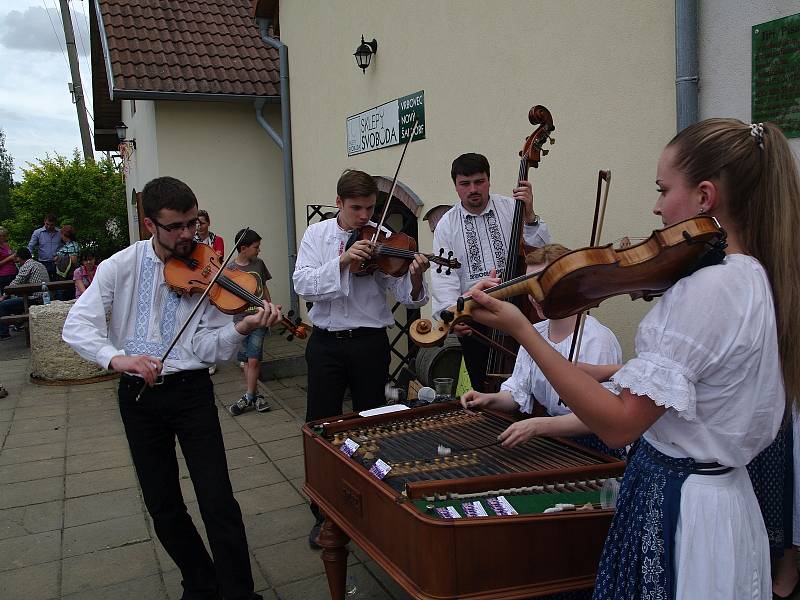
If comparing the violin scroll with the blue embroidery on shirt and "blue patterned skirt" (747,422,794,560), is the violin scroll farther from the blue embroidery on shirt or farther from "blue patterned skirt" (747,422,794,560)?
"blue patterned skirt" (747,422,794,560)

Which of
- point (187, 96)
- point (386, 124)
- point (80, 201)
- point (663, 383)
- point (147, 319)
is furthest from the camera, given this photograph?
point (80, 201)

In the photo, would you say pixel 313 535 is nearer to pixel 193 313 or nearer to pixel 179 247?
pixel 193 313

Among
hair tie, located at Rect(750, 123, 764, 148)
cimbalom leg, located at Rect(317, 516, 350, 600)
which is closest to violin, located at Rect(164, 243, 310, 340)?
cimbalom leg, located at Rect(317, 516, 350, 600)

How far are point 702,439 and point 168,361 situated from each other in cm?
204

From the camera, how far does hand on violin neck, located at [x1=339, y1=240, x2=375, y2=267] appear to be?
3.39 m

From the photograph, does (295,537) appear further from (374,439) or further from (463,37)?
(463,37)

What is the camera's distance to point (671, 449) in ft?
4.91

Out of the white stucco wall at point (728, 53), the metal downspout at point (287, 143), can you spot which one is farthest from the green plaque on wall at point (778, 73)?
the metal downspout at point (287, 143)

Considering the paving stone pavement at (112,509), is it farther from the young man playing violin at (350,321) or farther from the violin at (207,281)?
the violin at (207,281)

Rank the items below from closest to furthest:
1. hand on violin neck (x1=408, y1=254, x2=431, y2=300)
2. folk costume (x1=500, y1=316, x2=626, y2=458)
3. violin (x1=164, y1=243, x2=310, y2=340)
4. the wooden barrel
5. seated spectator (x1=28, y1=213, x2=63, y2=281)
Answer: folk costume (x1=500, y1=316, x2=626, y2=458)
violin (x1=164, y1=243, x2=310, y2=340)
hand on violin neck (x1=408, y1=254, x2=431, y2=300)
the wooden barrel
seated spectator (x1=28, y1=213, x2=63, y2=281)

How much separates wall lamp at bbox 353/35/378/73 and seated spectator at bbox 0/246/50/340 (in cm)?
652

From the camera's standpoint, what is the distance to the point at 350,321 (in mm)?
3629

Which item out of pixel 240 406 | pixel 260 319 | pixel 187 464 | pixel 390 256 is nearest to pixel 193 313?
pixel 260 319

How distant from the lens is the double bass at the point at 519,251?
3498 millimetres
